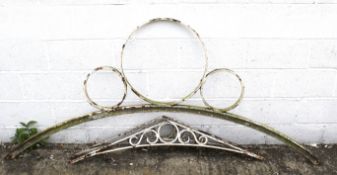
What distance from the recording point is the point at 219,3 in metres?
2.23

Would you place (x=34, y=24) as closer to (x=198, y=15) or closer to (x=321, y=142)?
(x=198, y=15)

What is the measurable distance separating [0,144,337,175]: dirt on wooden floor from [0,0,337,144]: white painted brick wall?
0.16 m

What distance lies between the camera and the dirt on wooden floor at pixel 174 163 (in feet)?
7.88

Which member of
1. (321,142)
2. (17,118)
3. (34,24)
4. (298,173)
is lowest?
(298,173)

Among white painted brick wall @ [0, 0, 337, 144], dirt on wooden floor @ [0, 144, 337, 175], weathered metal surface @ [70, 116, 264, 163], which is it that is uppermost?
white painted brick wall @ [0, 0, 337, 144]

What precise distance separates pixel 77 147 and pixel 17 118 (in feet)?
1.50

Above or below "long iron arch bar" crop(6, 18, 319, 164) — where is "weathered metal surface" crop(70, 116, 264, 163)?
below

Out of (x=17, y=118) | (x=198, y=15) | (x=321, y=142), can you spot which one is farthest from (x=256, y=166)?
(x=17, y=118)

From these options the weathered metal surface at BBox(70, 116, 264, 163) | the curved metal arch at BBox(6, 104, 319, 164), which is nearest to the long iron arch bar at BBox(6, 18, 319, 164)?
the curved metal arch at BBox(6, 104, 319, 164)

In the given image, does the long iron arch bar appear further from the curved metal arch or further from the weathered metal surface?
the weathered metal surface

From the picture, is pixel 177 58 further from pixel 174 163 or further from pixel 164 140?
pixel 174 163

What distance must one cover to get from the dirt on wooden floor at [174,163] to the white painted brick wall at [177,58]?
0.16 metres

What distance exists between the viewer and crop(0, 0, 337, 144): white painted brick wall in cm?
225

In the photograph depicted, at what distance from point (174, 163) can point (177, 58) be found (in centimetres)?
69
